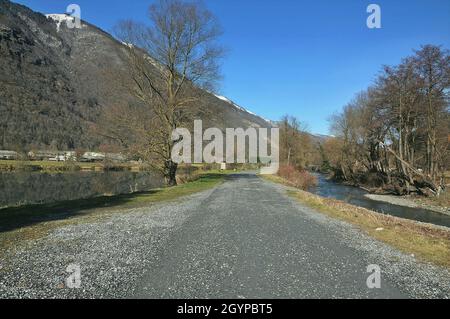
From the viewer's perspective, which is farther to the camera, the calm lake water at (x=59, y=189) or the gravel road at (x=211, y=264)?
the calm lake water at (x=59, y=189)

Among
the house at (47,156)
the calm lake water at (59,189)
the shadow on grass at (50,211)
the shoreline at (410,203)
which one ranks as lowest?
the shoreline at (410,203)

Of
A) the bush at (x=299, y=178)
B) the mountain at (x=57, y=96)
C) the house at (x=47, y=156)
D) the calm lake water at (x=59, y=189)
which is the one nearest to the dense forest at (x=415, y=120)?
the bush at (x=299, y=178)

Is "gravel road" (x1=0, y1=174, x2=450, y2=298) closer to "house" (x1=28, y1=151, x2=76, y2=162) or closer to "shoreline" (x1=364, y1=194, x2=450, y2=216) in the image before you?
"shoreline" (x1=364, y1=194, x2=450, y2=216)

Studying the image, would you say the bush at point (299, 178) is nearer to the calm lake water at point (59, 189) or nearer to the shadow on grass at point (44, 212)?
the calm lake water at point (59, 189)

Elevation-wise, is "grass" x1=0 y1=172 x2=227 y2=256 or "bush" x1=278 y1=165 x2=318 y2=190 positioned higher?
"grass" x1=0 y1=172 x2=227 y2=256

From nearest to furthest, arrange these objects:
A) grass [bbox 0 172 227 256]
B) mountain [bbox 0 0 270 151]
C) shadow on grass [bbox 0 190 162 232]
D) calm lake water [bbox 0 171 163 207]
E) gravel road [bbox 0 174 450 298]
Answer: gravel road [bbox 0 174 450 298] < grass [bbox 0 172 227 256] < shadow on grass [bbox 0 190 162 232] < calm lake water [bbox 0 171 163 207] < mountain [bbox 0 0 270 151]

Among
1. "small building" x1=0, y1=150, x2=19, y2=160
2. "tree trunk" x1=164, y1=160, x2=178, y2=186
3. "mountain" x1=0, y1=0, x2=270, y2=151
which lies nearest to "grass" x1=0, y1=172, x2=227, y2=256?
"tree trunk" x1=164, y1=160, x2=178, y2=186

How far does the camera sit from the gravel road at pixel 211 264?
508 centimetres

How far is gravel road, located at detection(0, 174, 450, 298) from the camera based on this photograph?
5078 mm

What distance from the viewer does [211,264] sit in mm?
6309

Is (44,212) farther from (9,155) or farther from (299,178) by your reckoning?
(9,155)

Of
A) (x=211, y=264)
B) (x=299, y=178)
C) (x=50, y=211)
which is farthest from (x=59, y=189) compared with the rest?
(x=299, y=178)
